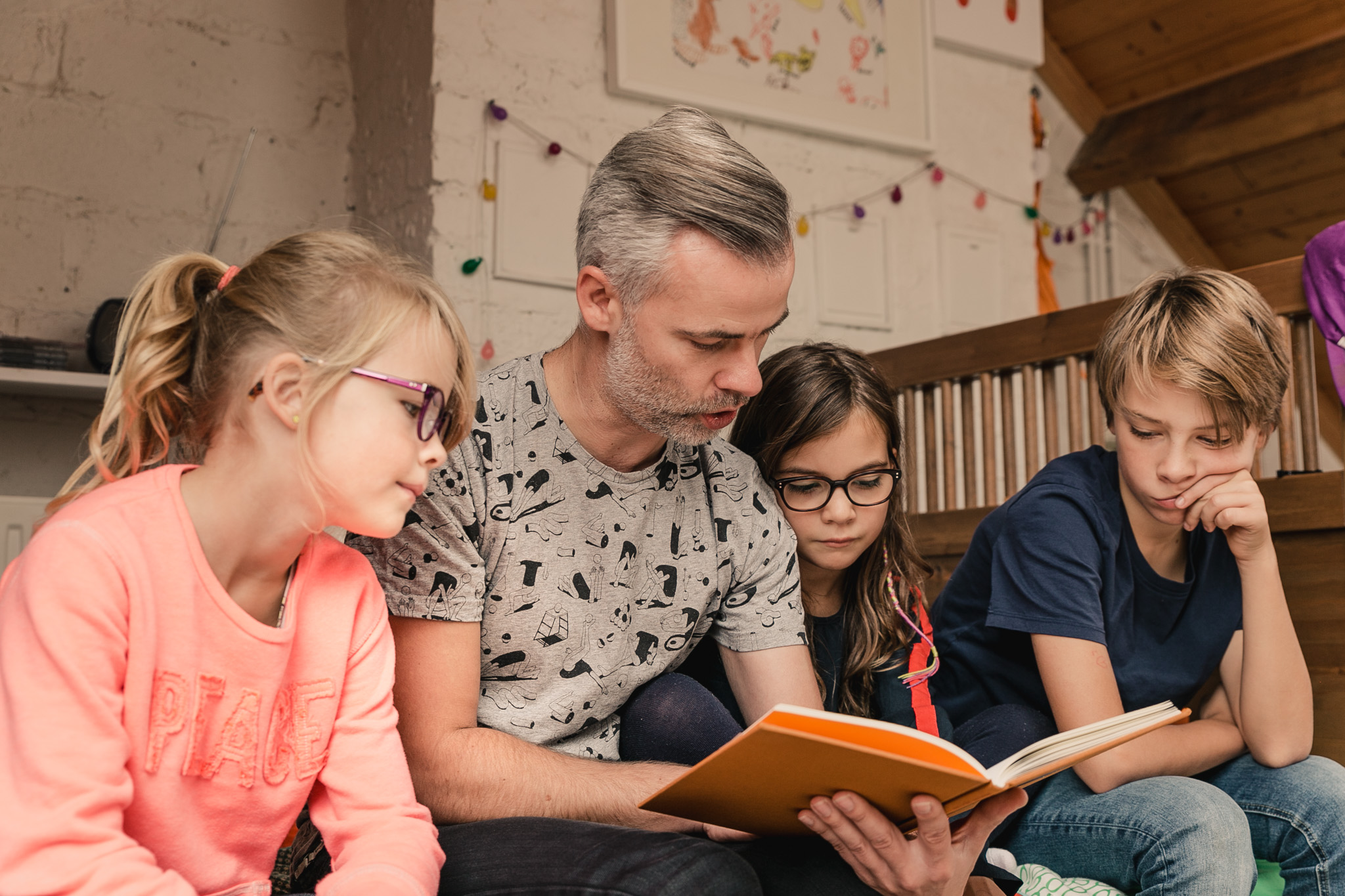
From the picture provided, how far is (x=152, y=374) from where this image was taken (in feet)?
3.27

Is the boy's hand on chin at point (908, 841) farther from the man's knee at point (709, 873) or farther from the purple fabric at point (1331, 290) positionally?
the purple fabric at point (1331, 290)

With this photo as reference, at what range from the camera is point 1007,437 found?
254 centimetres

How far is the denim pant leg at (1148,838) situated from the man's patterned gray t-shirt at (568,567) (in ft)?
1.45

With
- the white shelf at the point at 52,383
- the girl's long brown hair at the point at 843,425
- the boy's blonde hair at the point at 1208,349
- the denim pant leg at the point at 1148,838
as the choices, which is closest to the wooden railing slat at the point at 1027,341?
the boy's blonde hair at the point at 1208,349

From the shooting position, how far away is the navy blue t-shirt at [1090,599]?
4.88 feet

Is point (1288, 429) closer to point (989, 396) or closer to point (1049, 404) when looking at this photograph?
point (1049, 404)

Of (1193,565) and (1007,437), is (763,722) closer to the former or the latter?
(1193,565)

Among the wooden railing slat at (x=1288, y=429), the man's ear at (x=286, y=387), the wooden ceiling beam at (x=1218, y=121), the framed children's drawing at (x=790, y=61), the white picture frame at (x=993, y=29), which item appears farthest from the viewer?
the wooden ceiling beam at (x=1218, y=121)

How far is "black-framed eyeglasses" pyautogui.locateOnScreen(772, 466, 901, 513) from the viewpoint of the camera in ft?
5.21

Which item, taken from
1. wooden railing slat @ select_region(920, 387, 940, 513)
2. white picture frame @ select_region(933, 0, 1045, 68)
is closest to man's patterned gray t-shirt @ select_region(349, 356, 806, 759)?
wooden railing slat @ select_region(920, 387, 940, 513)

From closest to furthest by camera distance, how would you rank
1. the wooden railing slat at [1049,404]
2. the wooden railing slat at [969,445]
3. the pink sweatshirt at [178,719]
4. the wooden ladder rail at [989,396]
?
the pink sweatshirt at [178,719] → the wooden ladder rail at [989,396] → the wooden railing slat at [1049,404] → the wooden railing slat at [969,445]

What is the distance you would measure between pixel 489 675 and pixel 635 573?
0.21 m

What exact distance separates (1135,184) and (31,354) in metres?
4.38

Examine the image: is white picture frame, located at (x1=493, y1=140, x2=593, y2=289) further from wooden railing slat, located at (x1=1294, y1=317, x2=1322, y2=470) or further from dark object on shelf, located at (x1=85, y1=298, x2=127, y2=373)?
wooden railing slat, located at (x1=1294, y1=317, x2=1322, y2=470)
